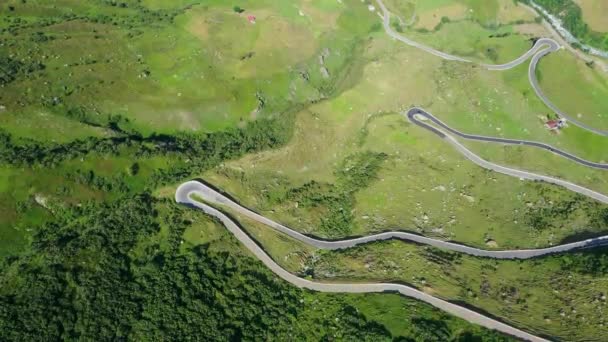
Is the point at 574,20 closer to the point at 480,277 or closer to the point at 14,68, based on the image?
the point at 480,277

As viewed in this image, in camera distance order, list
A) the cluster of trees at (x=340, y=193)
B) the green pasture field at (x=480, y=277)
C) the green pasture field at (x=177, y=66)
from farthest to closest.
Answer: the green pasture field at (x=177, y=66)
the cluster of trees at (x=340, y=193)
the green pasture field at (x=480, y=277)

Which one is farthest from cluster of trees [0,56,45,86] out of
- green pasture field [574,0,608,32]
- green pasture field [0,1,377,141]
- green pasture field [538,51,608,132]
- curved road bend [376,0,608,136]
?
green pasture field [574,0,608,32]

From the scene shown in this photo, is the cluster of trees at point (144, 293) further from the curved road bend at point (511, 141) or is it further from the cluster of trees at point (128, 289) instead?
the curved road bend at point (511, 141)

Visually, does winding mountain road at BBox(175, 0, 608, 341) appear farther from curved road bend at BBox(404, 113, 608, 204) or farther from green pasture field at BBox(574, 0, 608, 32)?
green pasture field at BBox(574, 0, 608, 32)

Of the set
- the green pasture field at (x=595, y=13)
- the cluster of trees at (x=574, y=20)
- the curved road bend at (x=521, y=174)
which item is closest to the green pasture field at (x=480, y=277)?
the curved road bend at (x=521, y=174)

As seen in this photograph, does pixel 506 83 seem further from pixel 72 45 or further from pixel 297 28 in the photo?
pixel 72 45

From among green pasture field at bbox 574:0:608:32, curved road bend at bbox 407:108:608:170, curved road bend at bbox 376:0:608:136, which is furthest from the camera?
green pasture field at bbox 574:0:608:32

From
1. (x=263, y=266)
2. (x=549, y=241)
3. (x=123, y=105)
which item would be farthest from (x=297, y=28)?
(x=549, y=241)
